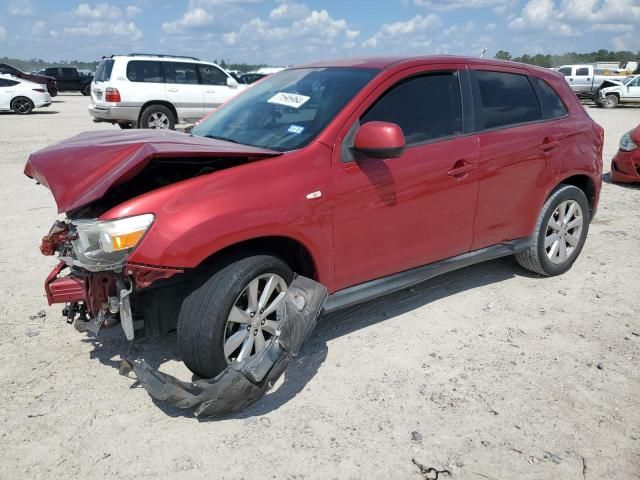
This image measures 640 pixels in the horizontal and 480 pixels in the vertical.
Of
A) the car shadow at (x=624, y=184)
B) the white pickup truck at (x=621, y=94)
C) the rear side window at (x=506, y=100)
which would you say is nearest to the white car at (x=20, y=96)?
the car shadow at (x=624, y=184)

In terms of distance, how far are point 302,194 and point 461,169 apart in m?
1.34

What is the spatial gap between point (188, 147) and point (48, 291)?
1.10 m

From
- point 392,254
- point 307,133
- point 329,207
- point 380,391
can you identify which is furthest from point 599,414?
point 307,133

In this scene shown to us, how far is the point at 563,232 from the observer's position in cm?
485

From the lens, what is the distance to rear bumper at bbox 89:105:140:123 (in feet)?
41.7

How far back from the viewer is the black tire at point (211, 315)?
2.83 meters

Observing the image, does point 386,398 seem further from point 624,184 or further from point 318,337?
point 624,184

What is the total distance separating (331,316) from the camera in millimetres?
4160

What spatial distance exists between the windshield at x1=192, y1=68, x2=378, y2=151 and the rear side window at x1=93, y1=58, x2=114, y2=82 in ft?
32.7

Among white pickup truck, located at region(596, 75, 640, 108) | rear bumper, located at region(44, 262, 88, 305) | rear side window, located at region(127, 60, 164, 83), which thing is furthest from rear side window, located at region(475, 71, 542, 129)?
white pickup truck, located at region(596, 75, 640, 108)

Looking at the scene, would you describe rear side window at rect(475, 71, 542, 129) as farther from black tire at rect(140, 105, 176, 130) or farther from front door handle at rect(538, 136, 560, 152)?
black tire at rect(140, 105, 176, 130)

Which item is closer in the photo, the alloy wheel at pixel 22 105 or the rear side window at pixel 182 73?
the rear side window at pixel 182 73

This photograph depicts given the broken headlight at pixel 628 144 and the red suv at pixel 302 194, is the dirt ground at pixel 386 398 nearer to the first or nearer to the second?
the red suv at pixel 302 194

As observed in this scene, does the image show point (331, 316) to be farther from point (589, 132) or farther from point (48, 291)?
point (589, 132)
